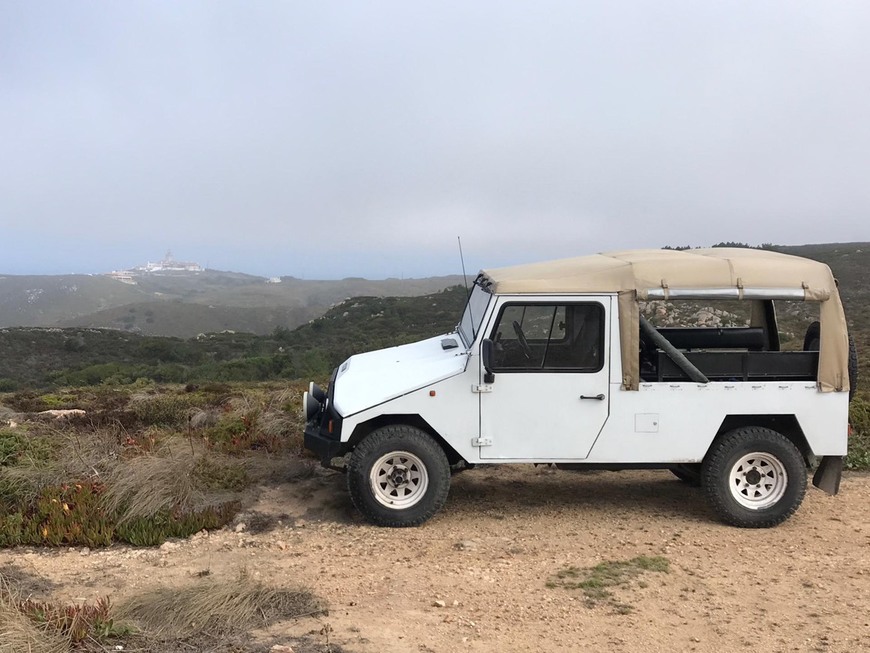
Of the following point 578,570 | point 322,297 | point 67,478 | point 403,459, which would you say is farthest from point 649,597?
point 322,297

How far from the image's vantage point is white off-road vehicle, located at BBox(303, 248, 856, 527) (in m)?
5.77

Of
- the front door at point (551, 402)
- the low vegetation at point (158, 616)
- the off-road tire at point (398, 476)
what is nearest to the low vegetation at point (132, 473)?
the low vegetation at point (158, 616)

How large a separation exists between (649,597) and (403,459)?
7.18ft

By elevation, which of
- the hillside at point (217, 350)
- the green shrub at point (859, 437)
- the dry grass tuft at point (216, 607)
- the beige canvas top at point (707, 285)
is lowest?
the hillside at point (217, 350)

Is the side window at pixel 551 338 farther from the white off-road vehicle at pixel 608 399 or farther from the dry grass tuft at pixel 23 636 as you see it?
the dry grass tuft at pixel 23 636

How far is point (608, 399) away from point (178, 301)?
81233mm

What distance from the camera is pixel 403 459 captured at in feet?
19.2

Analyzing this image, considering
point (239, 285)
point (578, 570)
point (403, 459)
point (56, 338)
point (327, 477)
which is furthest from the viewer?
point (239, 285)

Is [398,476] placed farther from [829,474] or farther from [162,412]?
[162,412]

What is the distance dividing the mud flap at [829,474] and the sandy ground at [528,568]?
311 mm

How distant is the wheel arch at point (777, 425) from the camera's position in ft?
19.6

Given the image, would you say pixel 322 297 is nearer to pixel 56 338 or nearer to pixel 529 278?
pixel 56 338

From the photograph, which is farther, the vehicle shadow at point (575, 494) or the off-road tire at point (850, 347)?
the vehicle shadow at point (575, 494)

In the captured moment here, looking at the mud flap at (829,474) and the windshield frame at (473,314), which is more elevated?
the windshield frame at (473,314)
